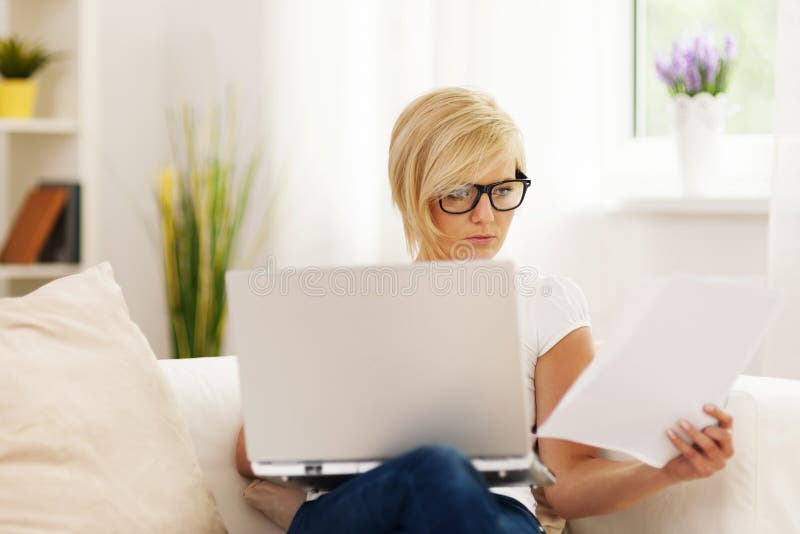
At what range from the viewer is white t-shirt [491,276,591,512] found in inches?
61.0

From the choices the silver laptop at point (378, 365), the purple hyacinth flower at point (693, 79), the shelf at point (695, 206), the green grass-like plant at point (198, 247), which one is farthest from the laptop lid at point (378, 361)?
the green grass-like plant at point (198, 247)

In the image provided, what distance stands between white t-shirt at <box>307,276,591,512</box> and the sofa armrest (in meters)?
0.23

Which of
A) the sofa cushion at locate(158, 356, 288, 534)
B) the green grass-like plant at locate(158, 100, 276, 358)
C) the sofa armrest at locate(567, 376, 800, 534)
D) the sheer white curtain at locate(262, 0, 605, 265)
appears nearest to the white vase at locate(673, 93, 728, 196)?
the sheer white curtain at locate(262, 0, 605, 265)

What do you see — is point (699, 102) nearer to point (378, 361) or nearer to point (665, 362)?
point (665, 362)

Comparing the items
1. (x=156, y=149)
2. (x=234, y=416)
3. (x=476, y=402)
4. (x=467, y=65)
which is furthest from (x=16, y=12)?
(x=476, y=402)

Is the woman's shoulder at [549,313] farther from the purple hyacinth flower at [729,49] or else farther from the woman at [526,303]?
the purple hyacinth flower at [729,49]

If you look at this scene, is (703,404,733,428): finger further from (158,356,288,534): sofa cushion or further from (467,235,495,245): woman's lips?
(158,356,288,534): sofa cushion

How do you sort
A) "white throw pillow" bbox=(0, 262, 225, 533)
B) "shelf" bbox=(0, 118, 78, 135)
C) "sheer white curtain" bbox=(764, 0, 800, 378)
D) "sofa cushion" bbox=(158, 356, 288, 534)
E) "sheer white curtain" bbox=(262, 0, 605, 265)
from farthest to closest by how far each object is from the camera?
"shelf" bbox=(0, 118, 78, 135) → "sheer white curtain" bbox=(262, 0, 605, 265) → "sheer white curtain" bbox=(764, 0, 800, 378) → "sofa cushion" bbox=(158, 356, 288, 534) → "white throw pillow" bbox=(0, 262, 225, 533)

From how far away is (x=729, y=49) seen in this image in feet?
7.87

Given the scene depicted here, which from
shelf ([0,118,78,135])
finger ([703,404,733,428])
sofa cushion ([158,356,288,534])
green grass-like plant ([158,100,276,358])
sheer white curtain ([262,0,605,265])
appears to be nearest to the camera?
finger ([703,404,733,428])

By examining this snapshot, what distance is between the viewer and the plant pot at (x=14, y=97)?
2.93 m

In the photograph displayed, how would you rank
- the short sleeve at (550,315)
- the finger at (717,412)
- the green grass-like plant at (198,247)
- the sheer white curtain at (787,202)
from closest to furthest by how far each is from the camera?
the finger at (717,412) < the short sleeve at (550,315) < the sheer white curtain at (787,202) < the green grass-like plant at (198,247)

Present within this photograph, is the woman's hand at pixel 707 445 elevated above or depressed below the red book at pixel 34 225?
below

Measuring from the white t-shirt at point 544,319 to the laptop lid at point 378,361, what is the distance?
389mm
